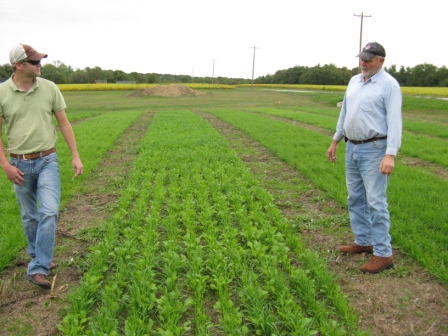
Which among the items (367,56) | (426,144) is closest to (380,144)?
(367,56)

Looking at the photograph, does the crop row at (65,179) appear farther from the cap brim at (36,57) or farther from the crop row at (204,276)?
the cap brim at (36,57)

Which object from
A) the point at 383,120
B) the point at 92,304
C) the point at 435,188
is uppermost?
the point at 383,120

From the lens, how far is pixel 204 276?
14.0 feet

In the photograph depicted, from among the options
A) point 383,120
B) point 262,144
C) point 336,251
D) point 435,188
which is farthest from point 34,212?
point 262,144

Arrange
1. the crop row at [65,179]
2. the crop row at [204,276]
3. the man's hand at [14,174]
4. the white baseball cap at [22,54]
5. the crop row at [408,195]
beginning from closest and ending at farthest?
the crop row at [204,276]
the white baseball cap at [22,54]
the man's hand at [14,174]
the crop row at [408,195]
the crop row at [65,179]

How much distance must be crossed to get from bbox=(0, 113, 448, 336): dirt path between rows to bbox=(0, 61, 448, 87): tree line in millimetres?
56648

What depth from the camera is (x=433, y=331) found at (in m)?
3.54

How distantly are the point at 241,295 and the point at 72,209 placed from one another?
13.8 feet

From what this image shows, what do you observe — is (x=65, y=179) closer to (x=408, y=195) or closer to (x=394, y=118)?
(x=408, y=195)

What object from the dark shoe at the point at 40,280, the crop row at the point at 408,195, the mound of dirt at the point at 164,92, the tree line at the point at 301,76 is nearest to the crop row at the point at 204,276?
the dark shoe at the point at 40,280

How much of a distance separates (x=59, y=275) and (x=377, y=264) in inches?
137

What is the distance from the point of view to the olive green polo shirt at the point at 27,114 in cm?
423

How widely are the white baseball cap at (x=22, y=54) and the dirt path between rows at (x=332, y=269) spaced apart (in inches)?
88.4

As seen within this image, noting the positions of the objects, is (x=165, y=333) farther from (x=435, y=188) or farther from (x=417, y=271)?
(x=435, y=188)
